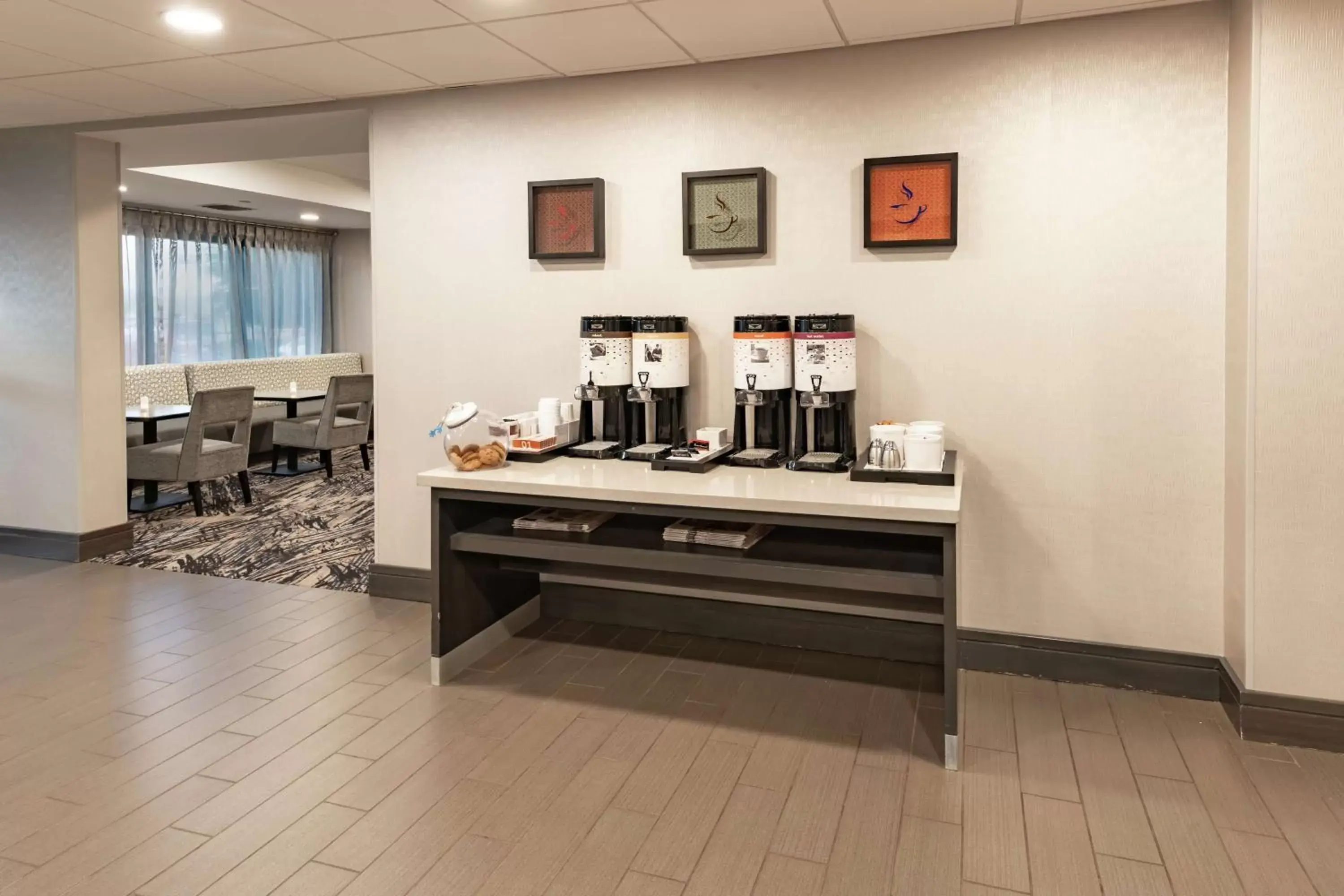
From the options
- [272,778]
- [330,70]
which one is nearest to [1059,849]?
[272,778]

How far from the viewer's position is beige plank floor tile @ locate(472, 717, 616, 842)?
2352 mm

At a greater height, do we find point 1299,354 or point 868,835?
point 1299,354

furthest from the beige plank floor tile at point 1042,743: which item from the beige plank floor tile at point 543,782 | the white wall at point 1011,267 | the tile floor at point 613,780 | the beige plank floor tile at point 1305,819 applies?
the beige plank floor tile at point 543,782

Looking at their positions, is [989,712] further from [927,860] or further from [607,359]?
[607,359]

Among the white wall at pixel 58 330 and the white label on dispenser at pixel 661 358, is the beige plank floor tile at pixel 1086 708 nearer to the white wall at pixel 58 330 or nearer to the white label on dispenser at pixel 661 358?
the white label on dispenser at pixel 661 358

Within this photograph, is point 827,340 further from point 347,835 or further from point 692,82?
point 347,835

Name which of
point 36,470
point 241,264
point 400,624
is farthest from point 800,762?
point 241,264

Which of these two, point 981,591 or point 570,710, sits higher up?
point 981,591

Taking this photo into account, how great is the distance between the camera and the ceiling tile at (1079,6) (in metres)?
2.88

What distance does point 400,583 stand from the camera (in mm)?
4348

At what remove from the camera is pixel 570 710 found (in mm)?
3059

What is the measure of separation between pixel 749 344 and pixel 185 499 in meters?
5.22

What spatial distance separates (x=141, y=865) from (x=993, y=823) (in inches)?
82.7

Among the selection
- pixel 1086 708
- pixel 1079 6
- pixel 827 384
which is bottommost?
pixel 1086 708
